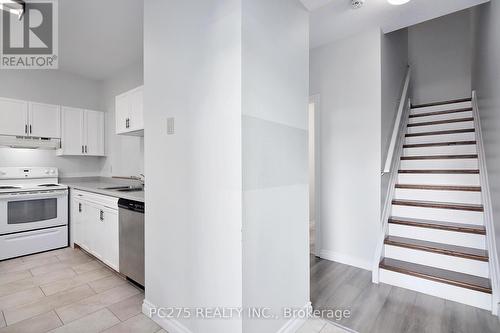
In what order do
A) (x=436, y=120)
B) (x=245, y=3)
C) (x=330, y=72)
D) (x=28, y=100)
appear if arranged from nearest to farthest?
1. (x=245, y=3)
2. (x=330, y=72)
3. (x=28, y=100)
4. (x=436, y=120)

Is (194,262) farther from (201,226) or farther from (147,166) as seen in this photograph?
(147,166)

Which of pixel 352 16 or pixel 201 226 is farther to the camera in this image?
pixel 352 16

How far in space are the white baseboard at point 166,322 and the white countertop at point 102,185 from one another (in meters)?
0.85

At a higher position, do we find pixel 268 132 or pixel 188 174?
pixel 268 132

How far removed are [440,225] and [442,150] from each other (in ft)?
4.23

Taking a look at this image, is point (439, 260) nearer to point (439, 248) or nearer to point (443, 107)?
point (439, 248)

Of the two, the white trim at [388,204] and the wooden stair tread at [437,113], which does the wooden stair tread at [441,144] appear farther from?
the wooden stair tread at [437,113]

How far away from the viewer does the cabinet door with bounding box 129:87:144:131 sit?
2.76 meters

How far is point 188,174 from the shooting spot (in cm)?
159

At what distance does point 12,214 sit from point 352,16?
15.1 feet

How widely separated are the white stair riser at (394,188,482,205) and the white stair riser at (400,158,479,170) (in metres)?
0.47

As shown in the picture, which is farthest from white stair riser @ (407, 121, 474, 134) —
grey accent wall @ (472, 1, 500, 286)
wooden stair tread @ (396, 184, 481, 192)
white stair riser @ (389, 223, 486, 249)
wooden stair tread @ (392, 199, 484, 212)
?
white stair riser @ (389, 223, 486, 249)

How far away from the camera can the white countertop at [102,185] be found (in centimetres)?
230

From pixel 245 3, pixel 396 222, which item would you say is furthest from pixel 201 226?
pixel 396 222
